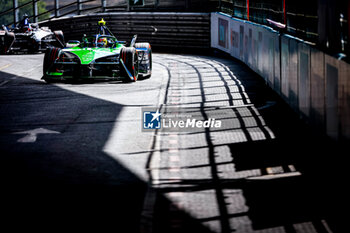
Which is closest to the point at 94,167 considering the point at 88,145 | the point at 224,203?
the point at 88,145

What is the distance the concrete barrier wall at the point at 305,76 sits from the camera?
8.05 m

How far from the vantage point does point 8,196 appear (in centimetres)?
711

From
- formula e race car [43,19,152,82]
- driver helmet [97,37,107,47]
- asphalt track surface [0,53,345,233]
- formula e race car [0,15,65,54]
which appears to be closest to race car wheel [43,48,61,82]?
formula e race car [43,19,152,82]

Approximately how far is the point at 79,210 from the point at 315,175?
2.87 meters

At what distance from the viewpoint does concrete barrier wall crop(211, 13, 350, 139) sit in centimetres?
805

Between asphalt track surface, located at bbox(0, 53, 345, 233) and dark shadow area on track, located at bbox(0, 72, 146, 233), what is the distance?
0.6 inches

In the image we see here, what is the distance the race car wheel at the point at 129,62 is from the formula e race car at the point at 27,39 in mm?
10630

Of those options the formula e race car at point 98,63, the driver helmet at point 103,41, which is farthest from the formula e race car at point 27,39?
the formula e race car at point 98,63

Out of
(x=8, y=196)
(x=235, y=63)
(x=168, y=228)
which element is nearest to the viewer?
(x=168, y=228)

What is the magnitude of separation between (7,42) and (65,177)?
68.0 ft

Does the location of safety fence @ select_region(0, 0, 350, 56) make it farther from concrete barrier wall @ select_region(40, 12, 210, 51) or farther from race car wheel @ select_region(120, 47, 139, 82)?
race car wheel @ select_region(120, 47, 139, 82)

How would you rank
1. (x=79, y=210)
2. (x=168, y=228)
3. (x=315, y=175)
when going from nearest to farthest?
(x=168, y=228)
(x=79, y=210)
(x=315, y=175)

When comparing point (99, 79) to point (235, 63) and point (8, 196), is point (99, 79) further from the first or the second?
point (8, 196)

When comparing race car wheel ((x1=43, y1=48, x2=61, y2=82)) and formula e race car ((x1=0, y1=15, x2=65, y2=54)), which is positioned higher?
formula e race car ((x1=0, y1=15, x2=65, y2=54))
